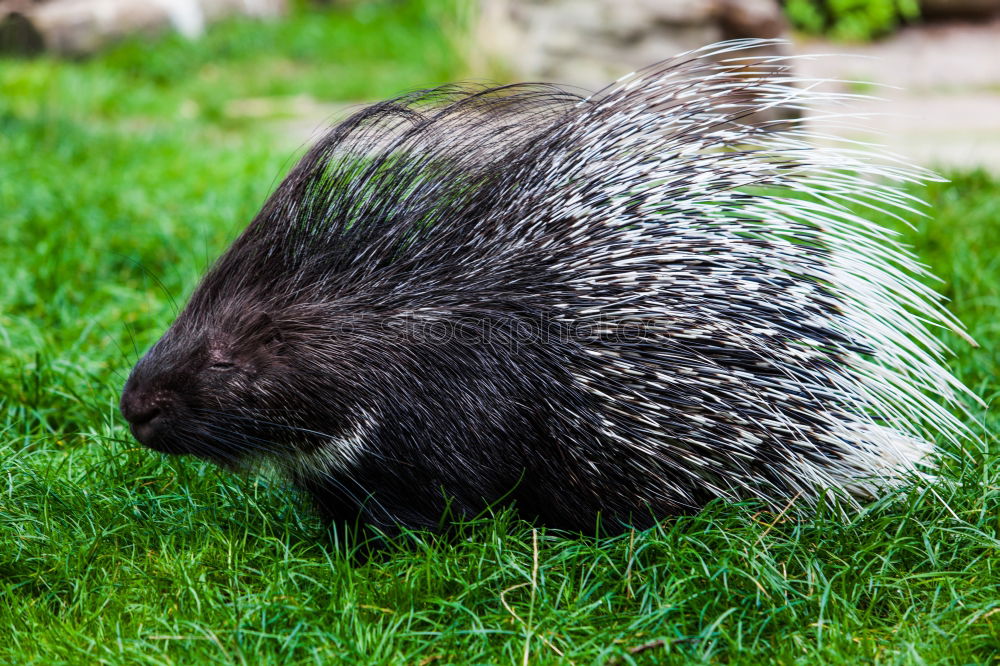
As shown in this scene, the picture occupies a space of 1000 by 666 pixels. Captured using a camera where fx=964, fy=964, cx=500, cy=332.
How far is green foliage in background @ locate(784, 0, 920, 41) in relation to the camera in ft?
29.4

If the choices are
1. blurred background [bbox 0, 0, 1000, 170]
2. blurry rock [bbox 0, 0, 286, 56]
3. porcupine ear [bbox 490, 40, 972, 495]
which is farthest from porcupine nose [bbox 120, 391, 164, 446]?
blurry rock [bbox 0, 0, 286, 56]

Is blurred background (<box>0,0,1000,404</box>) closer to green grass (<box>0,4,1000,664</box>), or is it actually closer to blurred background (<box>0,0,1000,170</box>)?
blurred background (<box>0,0,1000,170</box>)

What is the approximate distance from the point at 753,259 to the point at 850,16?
8.08m

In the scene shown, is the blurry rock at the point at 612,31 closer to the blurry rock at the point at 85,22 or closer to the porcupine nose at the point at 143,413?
the porcupine nose at the point at 143,413

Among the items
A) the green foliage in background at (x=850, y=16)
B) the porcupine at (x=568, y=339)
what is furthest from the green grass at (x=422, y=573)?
the green foliage in background at (x=850, y=16)

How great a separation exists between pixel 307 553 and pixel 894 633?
1.23 m

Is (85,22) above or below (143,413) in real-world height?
above

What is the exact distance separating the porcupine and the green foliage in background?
7726 millimetres

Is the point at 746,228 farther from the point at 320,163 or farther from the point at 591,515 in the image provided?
the point at 320,163

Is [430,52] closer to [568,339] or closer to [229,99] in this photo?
[229,99]

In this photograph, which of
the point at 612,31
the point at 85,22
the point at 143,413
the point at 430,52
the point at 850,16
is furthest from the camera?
the point at 85,22

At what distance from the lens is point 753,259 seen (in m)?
2.00

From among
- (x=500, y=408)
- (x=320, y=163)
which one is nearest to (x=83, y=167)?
(x=320, y=163)

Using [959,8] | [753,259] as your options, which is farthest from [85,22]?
[753,259]
